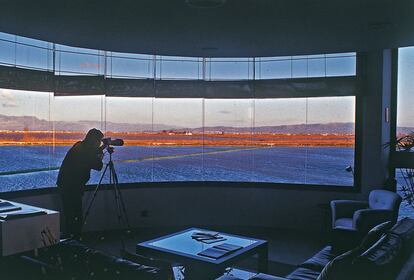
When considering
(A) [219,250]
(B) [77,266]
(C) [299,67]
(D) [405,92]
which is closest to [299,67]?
(C) [299,67]

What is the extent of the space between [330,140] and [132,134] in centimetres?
331

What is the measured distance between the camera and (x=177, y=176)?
644 centimetres

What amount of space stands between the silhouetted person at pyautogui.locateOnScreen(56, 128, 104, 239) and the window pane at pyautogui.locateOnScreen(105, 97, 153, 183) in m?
1.29

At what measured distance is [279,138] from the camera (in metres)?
6.57

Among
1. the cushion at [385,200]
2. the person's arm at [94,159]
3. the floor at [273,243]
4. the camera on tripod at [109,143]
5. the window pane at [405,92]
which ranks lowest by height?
the floor at [273,243]

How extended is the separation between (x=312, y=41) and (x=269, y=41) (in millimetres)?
534

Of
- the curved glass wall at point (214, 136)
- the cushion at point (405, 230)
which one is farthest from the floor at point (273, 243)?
the cushion at point (405, 230)

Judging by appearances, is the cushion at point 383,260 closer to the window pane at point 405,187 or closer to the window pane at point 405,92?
the window pane at point 405,187

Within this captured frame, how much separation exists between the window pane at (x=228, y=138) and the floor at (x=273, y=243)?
104 centimetres

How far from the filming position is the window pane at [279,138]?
6402 mm

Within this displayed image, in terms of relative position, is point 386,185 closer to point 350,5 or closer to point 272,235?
point 272,235

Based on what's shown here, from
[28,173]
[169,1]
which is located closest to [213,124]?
[28,173]

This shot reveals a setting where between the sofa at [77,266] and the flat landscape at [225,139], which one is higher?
the flat landscape at [225,139]

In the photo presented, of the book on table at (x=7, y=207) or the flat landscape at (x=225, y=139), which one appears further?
the flat landscape at (x=225, y=139)
